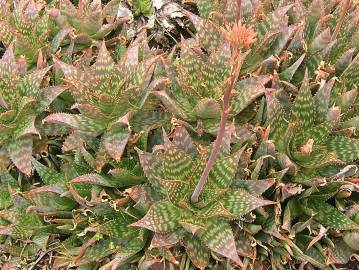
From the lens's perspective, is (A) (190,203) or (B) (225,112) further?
(A) (190,203)

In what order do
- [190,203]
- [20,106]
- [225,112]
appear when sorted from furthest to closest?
[20,106], [190,203], [225,112]

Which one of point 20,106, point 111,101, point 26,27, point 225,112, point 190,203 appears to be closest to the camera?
point 225,112

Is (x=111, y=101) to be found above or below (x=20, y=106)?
above

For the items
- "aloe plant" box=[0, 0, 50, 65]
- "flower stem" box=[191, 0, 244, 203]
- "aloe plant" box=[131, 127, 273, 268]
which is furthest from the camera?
"aloe plant" box=[0, 0, 50, 65]

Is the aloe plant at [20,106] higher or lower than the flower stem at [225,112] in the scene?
lower

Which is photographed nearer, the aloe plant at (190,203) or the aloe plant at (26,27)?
the aloe plant at (190,203)

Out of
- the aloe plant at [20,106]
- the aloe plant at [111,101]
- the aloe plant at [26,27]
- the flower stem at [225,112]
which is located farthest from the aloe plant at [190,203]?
the aloe plant at [26,27]

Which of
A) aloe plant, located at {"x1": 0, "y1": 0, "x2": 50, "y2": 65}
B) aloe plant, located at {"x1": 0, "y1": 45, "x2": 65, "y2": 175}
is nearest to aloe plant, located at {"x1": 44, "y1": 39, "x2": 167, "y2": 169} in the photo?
aloe plant, located at {"x1": 0, "y1": 45, "x2": 65, "y2": 175}

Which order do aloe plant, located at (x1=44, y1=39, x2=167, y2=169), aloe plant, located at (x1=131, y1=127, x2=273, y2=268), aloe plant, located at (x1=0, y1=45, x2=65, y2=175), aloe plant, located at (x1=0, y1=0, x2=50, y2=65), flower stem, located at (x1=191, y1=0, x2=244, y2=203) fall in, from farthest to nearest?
aloe plant, located at (x1=0, y1=0, x2=50, y2=65)
aloe plant, located at (x1=0, y1=45, x2=65, y2=175)
aloe plant, located at (x1=44, y1=39, x2=167, y2=169)
aloe plant, located at (x1=131, y1=127, x2=273, y2=268)
flower stem, located at (x1=191, y1=0, x2=244, y2=203)

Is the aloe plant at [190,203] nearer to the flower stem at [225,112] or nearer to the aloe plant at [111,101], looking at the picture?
the flower stem at [225,112]

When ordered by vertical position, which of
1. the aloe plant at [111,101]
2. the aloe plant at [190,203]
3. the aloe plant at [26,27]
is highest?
the aloe plant at [26,27]

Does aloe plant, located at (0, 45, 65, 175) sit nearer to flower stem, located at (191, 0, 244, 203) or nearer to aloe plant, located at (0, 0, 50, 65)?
aloe plant, located at (0, 0, 50, 65)

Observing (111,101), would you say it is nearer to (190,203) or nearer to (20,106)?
(20,106)

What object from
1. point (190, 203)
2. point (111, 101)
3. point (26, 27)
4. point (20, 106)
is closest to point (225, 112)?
point (190, 203)
